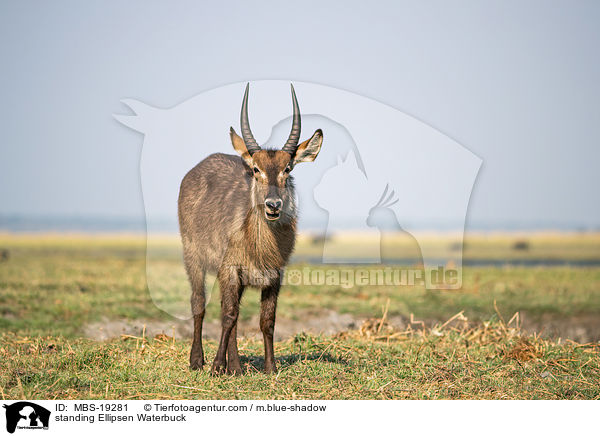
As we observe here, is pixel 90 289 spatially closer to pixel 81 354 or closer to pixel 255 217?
pixel 81 354

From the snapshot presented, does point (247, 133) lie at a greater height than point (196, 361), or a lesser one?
greater

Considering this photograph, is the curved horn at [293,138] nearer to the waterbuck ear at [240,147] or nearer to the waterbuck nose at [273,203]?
the waterbuck ear at [240,147]

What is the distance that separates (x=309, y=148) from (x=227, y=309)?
2.20m

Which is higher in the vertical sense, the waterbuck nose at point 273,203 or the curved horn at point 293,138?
the curved horn at point 293,138

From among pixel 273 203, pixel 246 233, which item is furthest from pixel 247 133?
pixel 246 233

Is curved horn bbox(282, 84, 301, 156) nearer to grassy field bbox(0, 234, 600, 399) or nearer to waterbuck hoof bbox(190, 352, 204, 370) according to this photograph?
grassy field bbox(0, 234, 600, 399)

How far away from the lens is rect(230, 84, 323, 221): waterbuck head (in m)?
6.71

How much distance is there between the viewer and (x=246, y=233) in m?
7.26

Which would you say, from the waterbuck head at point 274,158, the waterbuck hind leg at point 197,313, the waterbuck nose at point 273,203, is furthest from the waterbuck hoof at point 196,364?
the waterbuck nose at point 273,203

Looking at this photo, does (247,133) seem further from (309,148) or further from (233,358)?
(233,358)

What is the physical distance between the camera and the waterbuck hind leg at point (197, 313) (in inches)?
310
